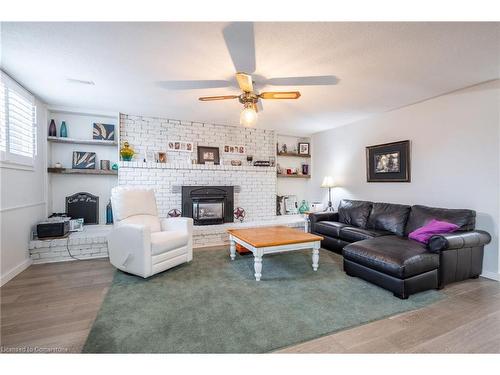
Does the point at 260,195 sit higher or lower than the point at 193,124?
lower

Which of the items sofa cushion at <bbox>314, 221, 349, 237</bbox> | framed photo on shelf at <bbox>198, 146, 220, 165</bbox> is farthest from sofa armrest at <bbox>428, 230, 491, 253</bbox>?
framed photo on shelf at <bbox>198, 146, 220, 165</bbox>

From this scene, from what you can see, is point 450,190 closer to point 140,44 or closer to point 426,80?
point 426,80

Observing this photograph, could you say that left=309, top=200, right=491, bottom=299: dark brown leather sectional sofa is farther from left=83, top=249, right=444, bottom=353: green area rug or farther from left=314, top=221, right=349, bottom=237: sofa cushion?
left=314, top=221, right=349, bottom=237: sofa cushion

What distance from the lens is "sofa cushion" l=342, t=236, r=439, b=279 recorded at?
2.19 metres

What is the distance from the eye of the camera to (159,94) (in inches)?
124

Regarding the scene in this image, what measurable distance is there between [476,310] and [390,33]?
246 centimetres

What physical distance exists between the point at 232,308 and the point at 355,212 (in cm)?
280

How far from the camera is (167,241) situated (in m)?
2.76

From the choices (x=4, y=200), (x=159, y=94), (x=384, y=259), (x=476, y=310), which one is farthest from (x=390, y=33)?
(x=4, y=200)

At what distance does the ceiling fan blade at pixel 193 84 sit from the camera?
8.86 feet

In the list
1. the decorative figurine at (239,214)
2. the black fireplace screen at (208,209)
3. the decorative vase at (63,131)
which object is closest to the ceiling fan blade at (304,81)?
the black fireplace screen at (208,209)

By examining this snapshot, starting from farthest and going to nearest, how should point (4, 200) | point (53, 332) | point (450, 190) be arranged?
point (450, 190)
point (4, 200)
point (53, 332)

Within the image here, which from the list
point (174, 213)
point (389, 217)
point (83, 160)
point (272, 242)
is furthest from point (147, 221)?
point (389, 217)

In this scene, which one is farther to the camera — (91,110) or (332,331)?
(91,110)
